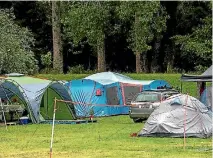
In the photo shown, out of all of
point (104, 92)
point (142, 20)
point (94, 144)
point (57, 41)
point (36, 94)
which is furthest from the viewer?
point (57, 41)

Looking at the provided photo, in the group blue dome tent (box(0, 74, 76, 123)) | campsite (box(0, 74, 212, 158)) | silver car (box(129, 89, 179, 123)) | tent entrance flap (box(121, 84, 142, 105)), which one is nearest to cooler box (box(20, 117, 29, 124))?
blue dome tent (box(0, 74, 76, 123))

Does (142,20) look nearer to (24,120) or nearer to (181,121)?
(24,120)

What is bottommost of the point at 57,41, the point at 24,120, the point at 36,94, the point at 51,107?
the point at 24,120

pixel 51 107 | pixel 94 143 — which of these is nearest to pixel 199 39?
pixel 51 107

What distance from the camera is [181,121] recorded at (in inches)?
805

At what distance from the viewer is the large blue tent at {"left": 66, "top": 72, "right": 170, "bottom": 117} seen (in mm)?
32594

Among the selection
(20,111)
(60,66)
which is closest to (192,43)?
(60,66)

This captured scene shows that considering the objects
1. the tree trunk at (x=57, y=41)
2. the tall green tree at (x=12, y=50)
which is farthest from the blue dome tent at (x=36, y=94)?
the tree trunk at (x=57, y=41)

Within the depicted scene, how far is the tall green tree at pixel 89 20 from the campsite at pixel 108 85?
64 mm

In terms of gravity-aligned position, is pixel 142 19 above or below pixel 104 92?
above

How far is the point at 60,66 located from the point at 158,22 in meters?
7.84

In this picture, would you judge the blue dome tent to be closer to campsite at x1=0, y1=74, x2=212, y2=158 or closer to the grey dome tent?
campsite at x1=0, y1=74, x2=212, y2=158

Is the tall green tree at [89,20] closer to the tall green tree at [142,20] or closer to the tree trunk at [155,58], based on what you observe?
the tall green tree at [142,20]

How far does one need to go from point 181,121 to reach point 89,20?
20.7 m
